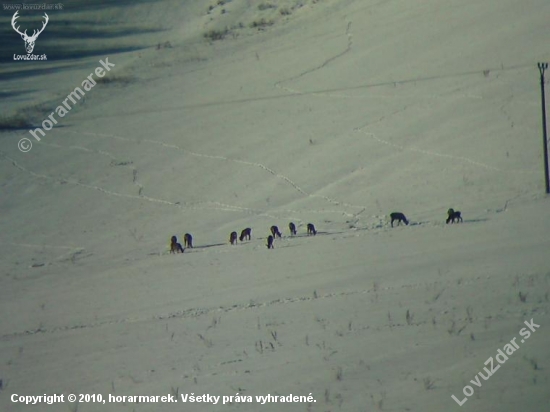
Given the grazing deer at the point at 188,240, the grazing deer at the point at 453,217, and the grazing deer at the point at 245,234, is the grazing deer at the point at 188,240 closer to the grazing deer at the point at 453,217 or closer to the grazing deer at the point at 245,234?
the grazing deer at the point at 245,234

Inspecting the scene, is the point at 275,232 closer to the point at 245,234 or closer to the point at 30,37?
the point at 245,234

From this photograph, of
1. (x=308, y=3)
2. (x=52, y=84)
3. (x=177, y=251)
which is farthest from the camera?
(x=308, y=3)

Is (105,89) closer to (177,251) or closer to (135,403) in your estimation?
(177,251)

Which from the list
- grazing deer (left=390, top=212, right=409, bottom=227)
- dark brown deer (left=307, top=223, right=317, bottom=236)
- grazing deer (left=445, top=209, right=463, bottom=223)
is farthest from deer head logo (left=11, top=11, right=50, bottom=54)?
grazing deer (left=445, top=209, right=463, bottom=223)

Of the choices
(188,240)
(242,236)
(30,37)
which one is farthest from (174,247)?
(30,37)

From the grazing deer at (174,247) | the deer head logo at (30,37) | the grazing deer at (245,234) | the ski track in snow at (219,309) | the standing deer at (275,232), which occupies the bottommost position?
the ski track in snow at (219,309)

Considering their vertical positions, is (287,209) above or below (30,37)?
below

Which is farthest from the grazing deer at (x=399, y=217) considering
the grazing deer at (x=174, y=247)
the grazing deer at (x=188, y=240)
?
the grazing deer at (x=174, y=247)

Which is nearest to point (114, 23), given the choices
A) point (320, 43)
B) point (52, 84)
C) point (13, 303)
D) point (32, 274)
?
point (52, 84)

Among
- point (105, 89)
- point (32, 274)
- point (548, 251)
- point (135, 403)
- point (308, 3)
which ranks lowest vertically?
point (135, 403)
